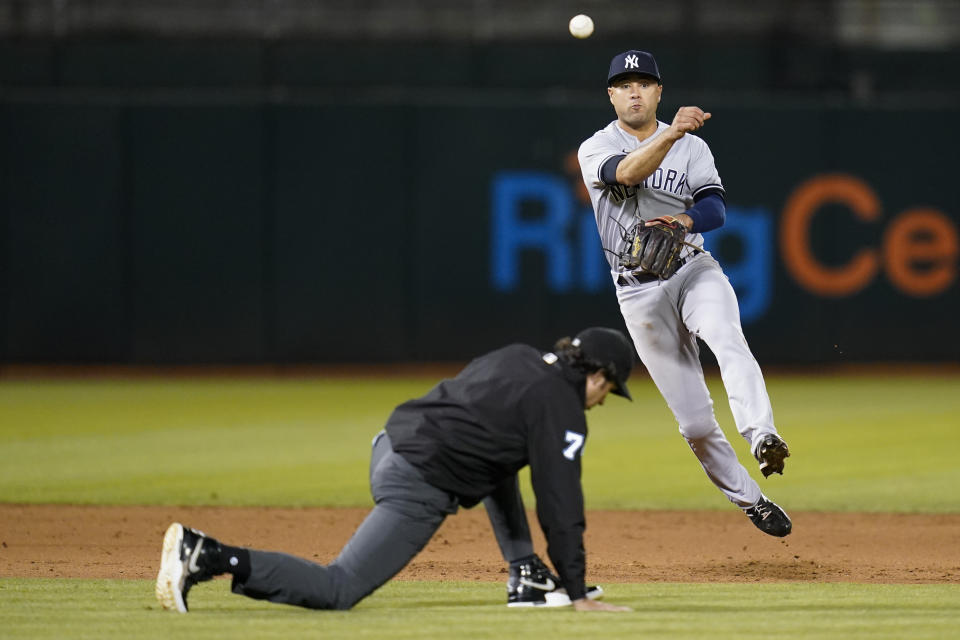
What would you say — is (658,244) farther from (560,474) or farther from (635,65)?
(560,474)

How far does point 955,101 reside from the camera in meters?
17.0

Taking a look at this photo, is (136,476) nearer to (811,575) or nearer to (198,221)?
(811,575)

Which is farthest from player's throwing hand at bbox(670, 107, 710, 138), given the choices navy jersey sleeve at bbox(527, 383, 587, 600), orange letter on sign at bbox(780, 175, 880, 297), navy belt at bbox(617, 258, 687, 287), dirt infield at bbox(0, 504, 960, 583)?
orange letter on sign at bbox(780, 175, 880, 297)

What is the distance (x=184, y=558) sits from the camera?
4.71 m

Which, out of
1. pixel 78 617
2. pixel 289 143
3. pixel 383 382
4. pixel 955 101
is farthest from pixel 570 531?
pixel 955 101

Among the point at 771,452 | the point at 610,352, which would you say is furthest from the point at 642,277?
the point at 610,352

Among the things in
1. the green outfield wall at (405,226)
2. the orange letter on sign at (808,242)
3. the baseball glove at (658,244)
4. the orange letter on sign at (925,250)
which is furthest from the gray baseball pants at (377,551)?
the orange letter on sign at (925,250)

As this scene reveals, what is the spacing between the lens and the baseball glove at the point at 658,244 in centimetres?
595

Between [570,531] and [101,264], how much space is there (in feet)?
40.5

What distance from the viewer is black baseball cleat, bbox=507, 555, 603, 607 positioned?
5.15 m

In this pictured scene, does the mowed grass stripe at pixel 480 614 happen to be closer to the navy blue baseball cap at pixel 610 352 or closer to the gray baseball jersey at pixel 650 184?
the navy blue baseball cap at pixel 610 352

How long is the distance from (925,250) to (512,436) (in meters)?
12.8

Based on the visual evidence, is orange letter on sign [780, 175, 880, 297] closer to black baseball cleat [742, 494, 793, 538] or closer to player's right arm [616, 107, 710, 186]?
black baseball cleat [742, 494, 793, 538]

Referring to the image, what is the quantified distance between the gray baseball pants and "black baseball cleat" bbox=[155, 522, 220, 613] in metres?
0.15
